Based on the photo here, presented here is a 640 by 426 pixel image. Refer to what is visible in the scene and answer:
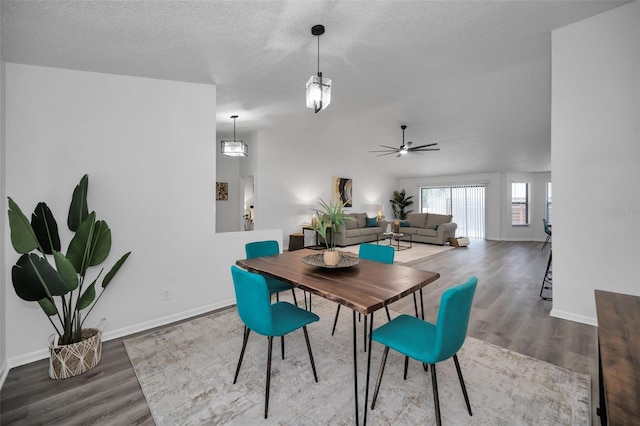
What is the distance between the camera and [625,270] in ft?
7.93

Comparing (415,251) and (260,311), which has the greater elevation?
(260,311)

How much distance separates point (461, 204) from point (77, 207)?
10.3 meters

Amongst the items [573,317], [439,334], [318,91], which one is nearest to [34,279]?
[318,91]

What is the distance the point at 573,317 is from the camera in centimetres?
270

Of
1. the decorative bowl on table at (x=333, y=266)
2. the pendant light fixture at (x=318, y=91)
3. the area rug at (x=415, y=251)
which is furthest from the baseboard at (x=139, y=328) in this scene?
the area rug at (x=415, y=251)

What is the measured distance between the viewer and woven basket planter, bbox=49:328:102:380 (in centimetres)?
191

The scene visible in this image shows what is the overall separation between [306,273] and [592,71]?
3246mm

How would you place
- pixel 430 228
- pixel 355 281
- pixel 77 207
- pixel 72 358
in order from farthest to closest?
pixel 430 228
pixel 77 207
pixel 72 358
pixel 355 281

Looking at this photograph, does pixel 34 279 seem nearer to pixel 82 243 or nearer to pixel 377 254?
pixel 82 243

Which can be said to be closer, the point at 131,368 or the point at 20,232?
the point at 20,232

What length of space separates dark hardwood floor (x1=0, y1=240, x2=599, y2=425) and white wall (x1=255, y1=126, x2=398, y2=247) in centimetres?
393

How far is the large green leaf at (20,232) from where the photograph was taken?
1.72m

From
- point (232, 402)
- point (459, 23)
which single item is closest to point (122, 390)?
point (232, 402)

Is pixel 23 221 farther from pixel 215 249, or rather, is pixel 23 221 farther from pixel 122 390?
pixel 215 249
